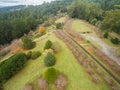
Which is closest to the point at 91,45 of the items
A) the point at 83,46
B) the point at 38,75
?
the point at 83,46

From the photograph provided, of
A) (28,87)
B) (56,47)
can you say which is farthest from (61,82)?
(56,47)

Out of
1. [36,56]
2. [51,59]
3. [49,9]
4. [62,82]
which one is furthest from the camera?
[49,9]

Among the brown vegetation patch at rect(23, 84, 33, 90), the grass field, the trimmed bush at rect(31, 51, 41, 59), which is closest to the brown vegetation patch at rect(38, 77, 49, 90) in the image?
the grass field

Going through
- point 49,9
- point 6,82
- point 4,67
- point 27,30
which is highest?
point 4,67

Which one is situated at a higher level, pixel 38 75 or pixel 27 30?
pixel 38 75

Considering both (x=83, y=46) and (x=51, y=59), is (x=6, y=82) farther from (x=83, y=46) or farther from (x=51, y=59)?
(x=83, y=46)

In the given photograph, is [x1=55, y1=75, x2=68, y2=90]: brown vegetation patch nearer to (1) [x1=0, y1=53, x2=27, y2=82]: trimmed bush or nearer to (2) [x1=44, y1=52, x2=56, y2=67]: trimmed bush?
(2) [x1=44, y1=52, x2=56, y2=67]: trimmed bush

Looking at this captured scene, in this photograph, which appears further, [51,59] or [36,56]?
[36,56]

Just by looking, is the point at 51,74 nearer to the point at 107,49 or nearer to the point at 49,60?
the point at 49,60

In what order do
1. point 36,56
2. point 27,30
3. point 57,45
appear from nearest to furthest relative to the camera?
point 36,56
point 57,45
point 27,30
